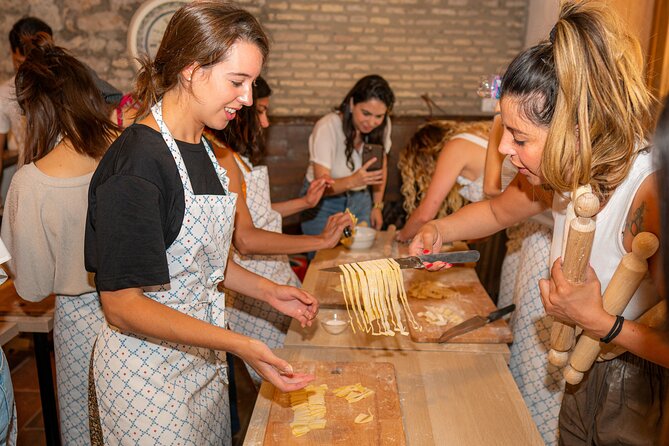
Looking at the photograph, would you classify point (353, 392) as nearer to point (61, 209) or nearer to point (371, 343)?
point (371, 343)

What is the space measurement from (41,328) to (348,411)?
1590 mm

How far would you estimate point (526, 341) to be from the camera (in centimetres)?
291

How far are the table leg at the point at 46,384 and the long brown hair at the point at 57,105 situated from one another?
88cm

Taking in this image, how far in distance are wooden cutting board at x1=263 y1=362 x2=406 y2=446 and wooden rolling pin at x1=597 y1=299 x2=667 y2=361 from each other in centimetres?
70

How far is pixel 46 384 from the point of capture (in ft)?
9.46

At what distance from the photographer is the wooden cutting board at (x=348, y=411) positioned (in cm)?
189

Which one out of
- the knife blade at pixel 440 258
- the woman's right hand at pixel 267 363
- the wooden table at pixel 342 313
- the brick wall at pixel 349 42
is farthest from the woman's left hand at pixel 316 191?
the brick wall at pixel 349 42

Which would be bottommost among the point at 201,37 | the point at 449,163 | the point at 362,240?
the point at 362,240

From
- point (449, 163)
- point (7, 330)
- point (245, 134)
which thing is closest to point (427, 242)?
point (449, 163)

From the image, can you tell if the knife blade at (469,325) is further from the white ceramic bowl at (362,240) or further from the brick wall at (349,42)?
the brick wall at (349,42)

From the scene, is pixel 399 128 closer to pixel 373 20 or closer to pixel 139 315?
pixel 373 20

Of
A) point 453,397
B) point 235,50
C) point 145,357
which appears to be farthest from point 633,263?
point 145,357

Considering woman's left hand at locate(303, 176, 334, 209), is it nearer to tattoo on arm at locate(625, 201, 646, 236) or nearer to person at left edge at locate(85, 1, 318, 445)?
person at left edge at locate(85, 1, 318, 445)

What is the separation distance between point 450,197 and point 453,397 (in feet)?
7.17
